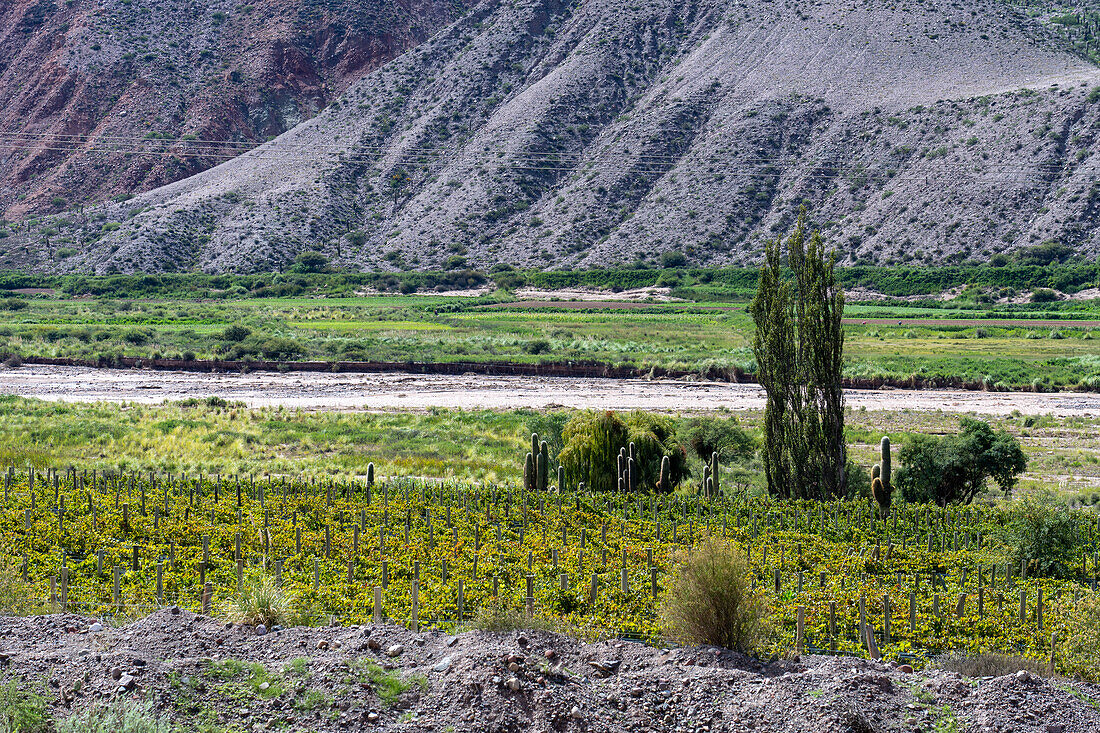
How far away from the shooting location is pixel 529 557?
556 inches

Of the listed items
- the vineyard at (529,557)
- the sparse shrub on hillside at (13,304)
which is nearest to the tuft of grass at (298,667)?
the vineyard at (529,557)

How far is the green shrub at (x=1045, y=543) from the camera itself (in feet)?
52.2

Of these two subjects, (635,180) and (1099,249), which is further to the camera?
(635,180)

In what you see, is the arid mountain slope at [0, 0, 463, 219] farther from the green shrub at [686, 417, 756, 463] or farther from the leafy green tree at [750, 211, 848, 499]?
the leafy green tree at [750, 211, 848, 499]

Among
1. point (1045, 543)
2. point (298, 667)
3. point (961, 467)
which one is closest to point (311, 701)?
point (298, 667)

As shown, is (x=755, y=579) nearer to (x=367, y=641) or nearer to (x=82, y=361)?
(x=367, y=641)

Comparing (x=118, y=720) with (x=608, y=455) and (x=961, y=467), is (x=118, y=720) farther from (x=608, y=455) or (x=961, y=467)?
(x=961, y=467)

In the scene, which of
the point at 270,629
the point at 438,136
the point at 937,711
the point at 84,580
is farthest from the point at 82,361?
the point at 438,136

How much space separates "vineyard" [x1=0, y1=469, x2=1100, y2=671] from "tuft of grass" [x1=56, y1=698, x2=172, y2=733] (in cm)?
315

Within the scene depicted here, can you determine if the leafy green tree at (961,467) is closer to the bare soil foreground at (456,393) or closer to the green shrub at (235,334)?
the bare soil foreground at (456,393)

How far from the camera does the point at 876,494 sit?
20328 mm

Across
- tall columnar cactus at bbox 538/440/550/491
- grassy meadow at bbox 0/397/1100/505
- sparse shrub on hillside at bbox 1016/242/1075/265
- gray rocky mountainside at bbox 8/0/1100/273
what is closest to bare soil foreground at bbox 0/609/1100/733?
tall columnar cactus at bbox 538/440/550/491

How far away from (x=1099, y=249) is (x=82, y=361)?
8313 cm

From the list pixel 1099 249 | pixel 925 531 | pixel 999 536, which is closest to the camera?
pixel 999 536
